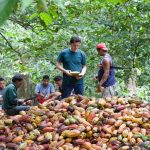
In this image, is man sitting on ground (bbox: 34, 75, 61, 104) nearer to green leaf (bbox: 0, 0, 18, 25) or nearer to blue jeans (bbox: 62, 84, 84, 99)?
blue jeans (bbox: 62, 84, 84, 99)

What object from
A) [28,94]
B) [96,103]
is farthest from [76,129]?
[28,94]

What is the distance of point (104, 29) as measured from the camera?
26.2 feet

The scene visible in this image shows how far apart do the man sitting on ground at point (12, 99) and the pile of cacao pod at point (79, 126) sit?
0.59 ft

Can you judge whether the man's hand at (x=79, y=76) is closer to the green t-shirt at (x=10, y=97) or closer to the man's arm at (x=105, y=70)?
the man's arm at (x=105, y=70)

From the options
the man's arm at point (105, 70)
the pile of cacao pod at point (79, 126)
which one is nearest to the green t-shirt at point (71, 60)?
the man's arm at point (105, 70)

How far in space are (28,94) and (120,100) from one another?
16.1 feet

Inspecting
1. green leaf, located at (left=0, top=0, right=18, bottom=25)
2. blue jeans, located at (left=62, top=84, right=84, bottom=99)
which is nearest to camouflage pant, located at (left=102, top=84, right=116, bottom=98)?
blue jeans, located at (left=62, top=84, right=84, bottom=99)

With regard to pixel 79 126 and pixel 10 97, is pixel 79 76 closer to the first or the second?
pixel 10 97

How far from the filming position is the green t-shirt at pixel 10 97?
594cm

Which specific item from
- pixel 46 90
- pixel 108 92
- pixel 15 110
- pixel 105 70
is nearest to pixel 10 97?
pixel 15 110

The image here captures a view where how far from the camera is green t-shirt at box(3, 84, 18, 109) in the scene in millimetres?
5938

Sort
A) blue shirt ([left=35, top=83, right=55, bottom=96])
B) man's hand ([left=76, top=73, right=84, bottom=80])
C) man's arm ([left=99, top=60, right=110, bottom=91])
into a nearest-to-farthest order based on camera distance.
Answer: man's arm ([left=99, top=60, right=110, bottom=91]), man's hand ([left=76, top=73, right=84, bottom=80]), blue shirt ([left=35, top=83, right=55, bottom=96])

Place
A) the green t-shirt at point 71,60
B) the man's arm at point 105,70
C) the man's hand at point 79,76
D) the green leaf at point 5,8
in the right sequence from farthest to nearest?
the green t-shirt at point 71,60
the man's hand at point 79,76
the man's arm at point 105,70
the green leaf at point 5,8

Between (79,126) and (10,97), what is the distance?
56.3 inches
